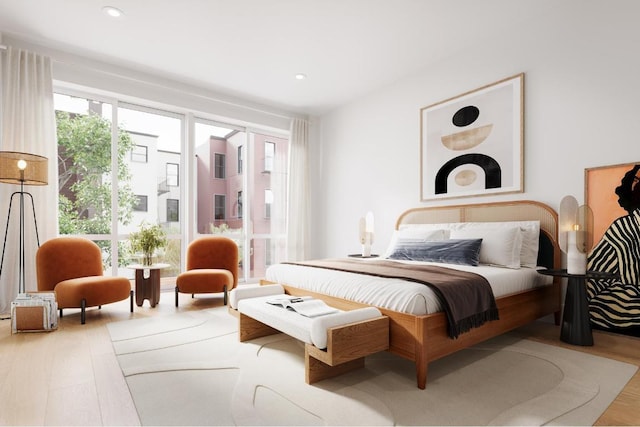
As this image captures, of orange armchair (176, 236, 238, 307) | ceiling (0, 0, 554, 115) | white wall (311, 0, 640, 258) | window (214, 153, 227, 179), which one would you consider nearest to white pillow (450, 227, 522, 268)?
white wall (311, 0, 640, 258)

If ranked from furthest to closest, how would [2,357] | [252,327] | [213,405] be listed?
[252,327] → [2,357] → [213,405]

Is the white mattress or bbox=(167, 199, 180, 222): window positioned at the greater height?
bbox=(167, 199, 180, 222): window

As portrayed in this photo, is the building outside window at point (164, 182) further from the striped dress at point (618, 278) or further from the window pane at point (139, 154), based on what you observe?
the striped dress at point (618, 278)

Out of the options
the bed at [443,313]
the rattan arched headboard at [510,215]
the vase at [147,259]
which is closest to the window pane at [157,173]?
the vase at [147,259]

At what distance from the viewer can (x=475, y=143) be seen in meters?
3.91

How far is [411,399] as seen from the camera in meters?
1.87

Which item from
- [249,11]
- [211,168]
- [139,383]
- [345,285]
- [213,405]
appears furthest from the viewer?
[211,168]

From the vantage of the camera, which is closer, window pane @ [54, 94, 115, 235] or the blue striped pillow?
the blue striped pillow

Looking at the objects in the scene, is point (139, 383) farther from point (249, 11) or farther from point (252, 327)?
point (249, 11)

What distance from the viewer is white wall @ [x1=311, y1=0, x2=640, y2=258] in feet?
9.53

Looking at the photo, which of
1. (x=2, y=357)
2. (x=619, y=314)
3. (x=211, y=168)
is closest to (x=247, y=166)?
(x=211, y=168)

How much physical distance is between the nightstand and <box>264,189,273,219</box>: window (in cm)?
424

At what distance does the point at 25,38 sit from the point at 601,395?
231 inches

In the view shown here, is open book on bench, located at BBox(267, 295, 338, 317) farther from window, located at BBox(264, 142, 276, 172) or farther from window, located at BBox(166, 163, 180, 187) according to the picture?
window, located at BBox(264, 142, 276, 172)
